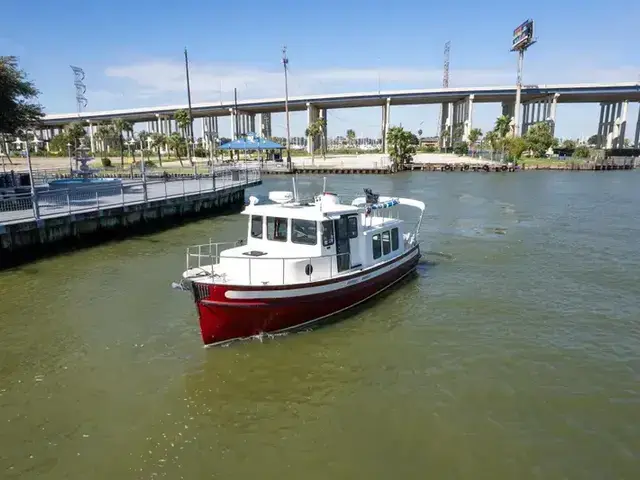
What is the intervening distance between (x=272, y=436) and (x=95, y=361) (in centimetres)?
578

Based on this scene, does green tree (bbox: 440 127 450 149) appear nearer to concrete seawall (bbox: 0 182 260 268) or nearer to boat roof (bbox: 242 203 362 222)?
concrete seawall (bbox: 0 182 260 268)

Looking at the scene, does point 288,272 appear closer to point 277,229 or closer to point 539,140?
point 277,229

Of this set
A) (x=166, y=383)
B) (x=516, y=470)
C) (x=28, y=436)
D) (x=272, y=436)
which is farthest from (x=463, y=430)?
(x=28, y=436)

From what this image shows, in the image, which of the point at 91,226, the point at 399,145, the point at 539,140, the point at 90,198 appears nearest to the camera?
the point at 91,226

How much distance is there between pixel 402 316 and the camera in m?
15.1

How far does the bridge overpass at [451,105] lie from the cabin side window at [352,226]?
116519 mm

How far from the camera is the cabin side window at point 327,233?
1338 cm

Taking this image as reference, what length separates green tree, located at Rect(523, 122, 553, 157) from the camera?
11625 centimetres

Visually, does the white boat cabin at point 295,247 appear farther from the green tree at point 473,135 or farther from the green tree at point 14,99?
the green tree at point 473,135

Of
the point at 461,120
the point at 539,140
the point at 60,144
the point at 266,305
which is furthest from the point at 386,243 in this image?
the point at 461,120

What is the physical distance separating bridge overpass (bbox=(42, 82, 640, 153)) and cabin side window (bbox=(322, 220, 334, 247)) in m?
117

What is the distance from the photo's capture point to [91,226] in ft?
83.4

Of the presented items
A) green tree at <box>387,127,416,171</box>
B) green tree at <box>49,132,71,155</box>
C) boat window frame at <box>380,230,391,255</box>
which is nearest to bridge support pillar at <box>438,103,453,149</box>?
green tree at <box>387,127,416,171</box>

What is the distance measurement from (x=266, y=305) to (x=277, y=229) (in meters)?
2.64
